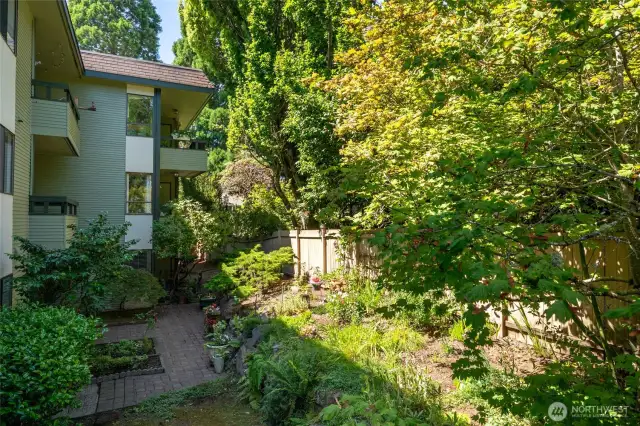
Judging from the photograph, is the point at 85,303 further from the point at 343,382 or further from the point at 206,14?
the point at 206,14

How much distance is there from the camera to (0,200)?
23.7ft

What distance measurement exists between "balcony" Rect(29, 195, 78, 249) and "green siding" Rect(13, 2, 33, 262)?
0.16 meters

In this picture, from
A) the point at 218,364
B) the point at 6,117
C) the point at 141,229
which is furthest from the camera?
the point at 141,229

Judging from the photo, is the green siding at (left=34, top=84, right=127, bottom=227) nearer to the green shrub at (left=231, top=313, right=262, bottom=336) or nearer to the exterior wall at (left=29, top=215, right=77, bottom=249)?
the exterior wall at (left=29, top=215, right=77, bottom=249)

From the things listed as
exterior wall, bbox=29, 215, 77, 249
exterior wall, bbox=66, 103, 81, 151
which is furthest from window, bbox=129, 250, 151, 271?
exterior wall, bbox=29, 215, 77, 249

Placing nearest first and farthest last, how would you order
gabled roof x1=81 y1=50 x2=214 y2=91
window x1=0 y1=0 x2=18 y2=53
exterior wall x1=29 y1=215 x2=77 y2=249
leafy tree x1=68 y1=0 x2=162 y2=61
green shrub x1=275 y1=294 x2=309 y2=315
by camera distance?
window x1=0 y1=0 x2=18 y2=53
exterior wall x1=29 y1=215 x2=77 y2=249
green shrub x1=275 y1=294 x2=309 y2=315
gabled roof x1=81 y1=50 x2=214 y2=91
leafy tree x1=68 y1=0 x2=162 y2=61

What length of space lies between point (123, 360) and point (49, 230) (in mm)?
3688

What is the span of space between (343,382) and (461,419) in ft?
5.26

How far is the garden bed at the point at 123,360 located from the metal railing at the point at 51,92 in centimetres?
646

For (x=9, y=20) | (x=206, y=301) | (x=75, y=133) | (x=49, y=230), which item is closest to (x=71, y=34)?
(x=75, y=133)

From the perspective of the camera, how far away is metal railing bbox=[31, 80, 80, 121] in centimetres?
1008

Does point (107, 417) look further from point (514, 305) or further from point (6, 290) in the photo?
point (514, 305)

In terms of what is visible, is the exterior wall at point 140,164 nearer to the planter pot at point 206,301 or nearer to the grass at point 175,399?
the planter pot at point 206,301

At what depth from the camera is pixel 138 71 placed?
14.5 m
